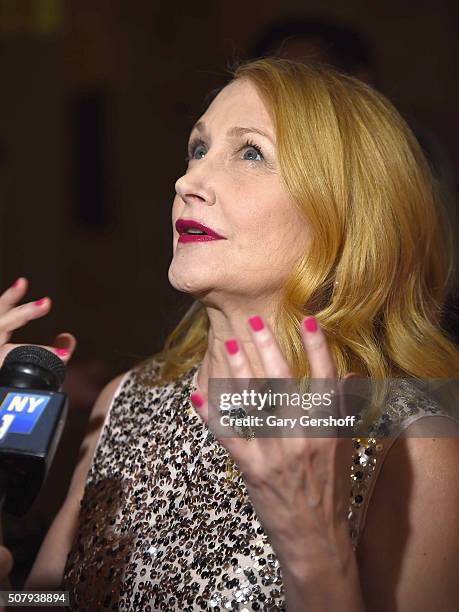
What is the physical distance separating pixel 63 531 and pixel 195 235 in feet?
2.06

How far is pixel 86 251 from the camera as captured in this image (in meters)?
2.96

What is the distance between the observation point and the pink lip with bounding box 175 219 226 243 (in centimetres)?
125

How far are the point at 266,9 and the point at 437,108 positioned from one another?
2.52ft

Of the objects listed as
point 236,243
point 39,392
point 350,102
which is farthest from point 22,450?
point 350,102

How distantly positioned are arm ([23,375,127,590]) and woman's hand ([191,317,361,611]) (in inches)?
24.7

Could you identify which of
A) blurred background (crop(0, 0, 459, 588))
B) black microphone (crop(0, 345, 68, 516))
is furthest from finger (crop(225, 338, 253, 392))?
blurred background (crop(0, 0, 459, 588))

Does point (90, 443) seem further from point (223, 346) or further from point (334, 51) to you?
point (334, 51)

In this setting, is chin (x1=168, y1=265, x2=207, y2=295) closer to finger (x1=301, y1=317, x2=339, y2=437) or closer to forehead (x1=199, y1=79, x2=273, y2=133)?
forehead (x1=199, y1=79, x2=273, y2=133)

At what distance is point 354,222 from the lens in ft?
4.36

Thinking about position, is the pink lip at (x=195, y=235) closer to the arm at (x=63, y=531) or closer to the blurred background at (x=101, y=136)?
the arm at (x=63, y=531)

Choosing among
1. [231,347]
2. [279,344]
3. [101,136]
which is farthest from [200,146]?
[101,136]

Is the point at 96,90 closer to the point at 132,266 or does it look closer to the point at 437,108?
the point at 132,266

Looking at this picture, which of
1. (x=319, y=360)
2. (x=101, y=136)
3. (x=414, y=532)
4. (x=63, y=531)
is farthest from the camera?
(x=101, y=136)

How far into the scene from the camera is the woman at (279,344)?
110 centimetres
